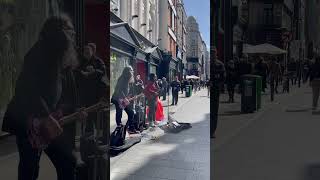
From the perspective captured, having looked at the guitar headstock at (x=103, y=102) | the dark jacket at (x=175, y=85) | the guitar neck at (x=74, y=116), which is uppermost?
the dark jacket at (x=175, y=85)

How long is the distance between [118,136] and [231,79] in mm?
A: 515

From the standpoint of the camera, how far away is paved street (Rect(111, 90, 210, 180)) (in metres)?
1.47

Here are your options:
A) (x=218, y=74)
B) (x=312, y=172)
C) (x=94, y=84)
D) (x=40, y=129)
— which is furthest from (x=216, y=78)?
(x=40, y=129)

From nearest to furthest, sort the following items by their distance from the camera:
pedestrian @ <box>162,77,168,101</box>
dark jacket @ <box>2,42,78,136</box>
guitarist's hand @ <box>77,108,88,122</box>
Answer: dark jacket @ <box>2,42,78,136</box>, guitarist's hand @ <box>77,108,88,122</box>, pedestrian @ <box>162,77,168,101</box>

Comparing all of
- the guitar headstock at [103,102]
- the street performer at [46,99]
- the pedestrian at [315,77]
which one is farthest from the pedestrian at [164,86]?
the pedestrian at [315,77]

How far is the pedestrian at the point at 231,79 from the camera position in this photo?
1.45 m

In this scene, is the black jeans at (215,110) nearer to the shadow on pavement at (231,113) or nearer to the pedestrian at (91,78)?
the shadow on pavement at (231,113)

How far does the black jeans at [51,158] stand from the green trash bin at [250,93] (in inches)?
27.7

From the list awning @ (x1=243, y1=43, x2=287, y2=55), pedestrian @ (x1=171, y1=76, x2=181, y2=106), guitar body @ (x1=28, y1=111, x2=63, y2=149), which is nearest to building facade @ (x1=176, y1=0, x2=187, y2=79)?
pedestrian @ (x1=171, y1=76, x2=181, y2=106)

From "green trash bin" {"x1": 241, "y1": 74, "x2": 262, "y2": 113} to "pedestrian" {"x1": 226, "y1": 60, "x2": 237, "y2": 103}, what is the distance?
0.14ft

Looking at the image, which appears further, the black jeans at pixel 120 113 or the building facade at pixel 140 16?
the black jeans at pixel 120 113

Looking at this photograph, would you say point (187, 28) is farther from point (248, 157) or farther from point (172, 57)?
point (248, 157)

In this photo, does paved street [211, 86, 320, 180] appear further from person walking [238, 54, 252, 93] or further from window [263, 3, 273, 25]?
window [263, 3, 273, 25]

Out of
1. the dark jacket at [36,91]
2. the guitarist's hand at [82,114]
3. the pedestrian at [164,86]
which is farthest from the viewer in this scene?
the pedestrian at [164,86]
